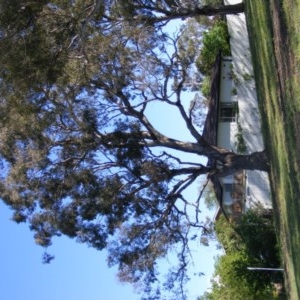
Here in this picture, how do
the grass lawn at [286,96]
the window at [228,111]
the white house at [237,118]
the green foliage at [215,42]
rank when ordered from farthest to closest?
the green foliage at [215,42] → the window at [228,111] → the white house at [237,118] → the grass lawn at [286,96]

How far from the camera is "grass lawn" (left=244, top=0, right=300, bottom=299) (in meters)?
9.26

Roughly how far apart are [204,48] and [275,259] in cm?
1350

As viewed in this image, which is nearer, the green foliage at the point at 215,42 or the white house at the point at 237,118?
the white house at the point at 237,118

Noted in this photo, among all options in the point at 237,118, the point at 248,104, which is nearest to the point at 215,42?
the point at 237,118

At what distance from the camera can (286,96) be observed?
10.1m

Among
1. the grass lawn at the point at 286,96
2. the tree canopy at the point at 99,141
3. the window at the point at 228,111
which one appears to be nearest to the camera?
the grass lawn at the point at 286,96

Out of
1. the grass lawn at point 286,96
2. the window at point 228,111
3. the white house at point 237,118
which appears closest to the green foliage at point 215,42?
the white house at point 237,118

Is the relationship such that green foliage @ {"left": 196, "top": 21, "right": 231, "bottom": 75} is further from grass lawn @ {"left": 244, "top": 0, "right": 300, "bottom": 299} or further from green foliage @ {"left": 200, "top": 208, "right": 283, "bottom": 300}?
grass lawn @ {"left": 244, "top": 0, "right": 300, "bottom": 299}

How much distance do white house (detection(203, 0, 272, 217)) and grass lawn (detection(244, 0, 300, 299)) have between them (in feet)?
34.2

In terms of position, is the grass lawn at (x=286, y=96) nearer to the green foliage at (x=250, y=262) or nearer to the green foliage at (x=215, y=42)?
the green foliage at (x=250, y=262)

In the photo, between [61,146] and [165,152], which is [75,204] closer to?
[61,146]

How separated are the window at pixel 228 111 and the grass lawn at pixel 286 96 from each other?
43.0 feet

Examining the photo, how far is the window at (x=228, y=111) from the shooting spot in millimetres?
28484

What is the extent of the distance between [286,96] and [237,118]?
1797cm
